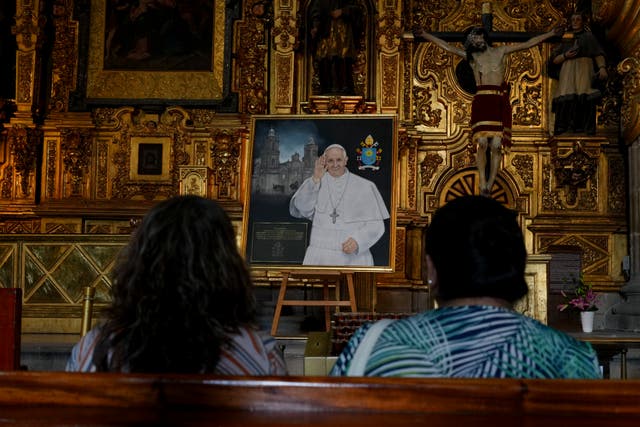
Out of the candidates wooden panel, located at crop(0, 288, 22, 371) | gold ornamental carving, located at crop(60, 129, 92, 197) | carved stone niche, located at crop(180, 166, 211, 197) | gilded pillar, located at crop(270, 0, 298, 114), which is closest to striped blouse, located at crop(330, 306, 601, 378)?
wooden panel, located at crop(0, 288, 22, 371)

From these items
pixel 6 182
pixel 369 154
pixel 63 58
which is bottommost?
pixel 6 182

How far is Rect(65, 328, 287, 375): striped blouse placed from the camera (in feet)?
7.06

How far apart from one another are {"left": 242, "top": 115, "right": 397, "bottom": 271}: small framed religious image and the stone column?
11.3 ft

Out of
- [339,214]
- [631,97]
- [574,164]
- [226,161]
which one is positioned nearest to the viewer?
[339,214]

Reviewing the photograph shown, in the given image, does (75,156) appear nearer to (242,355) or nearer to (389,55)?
(389,55)

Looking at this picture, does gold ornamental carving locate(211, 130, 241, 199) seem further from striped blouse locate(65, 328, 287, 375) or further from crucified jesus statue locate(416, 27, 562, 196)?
striped blouse locate(65, 328, 287, 375)

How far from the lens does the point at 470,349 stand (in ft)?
6.47

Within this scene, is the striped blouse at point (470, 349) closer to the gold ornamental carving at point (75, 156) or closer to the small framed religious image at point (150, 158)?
the small framed religious image at point (150, 158)

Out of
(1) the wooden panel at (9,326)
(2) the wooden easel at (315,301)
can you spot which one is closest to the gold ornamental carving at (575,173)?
(2) the wooden easel at (315,301)

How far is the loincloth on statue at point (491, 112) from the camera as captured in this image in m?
8.70

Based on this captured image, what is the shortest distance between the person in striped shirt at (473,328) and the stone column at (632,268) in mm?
7912

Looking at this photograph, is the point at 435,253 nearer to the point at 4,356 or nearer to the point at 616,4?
the point at 4,356

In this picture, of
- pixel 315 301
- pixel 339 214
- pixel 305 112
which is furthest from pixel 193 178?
A: pixel 315 301

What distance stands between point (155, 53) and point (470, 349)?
1002 cm
